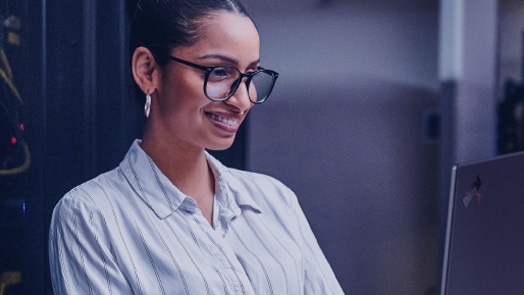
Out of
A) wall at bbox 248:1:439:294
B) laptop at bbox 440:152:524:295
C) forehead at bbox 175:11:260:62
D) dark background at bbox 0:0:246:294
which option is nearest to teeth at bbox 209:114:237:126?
forehead at bbox 175:11:260:62

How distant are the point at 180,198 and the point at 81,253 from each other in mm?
203

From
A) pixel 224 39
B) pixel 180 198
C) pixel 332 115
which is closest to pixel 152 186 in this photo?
pixel 180 198

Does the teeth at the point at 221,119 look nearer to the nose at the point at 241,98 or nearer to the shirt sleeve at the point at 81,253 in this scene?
the nose at the point at 241,98

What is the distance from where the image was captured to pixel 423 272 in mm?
2254

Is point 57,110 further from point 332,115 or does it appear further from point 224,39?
point 332,115

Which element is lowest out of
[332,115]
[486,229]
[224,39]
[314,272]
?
[314,272]

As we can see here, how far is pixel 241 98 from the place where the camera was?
0.99 m

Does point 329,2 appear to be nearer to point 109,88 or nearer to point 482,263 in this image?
point 109,88

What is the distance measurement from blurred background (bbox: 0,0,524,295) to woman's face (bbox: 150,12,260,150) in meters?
0.21

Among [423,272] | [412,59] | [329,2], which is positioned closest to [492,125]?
[412,59]

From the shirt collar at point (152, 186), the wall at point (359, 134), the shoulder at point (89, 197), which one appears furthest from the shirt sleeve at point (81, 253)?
the wall at point (359, 134)

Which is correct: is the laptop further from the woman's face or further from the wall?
the wall

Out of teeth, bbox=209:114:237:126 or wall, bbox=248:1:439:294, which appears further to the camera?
wall, bbox=248:1:439:294

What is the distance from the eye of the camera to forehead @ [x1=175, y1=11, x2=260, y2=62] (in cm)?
96
